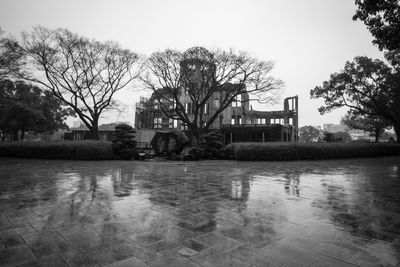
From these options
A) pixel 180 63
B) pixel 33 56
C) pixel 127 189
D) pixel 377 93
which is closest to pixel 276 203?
pixel 127 189

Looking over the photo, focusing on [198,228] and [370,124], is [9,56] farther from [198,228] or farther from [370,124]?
[370,124]

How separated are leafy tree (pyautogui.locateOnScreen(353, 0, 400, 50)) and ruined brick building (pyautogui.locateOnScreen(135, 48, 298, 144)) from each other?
47.7ft

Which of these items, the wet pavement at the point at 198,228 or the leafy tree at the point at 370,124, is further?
the leafy tree at the point at 370,124

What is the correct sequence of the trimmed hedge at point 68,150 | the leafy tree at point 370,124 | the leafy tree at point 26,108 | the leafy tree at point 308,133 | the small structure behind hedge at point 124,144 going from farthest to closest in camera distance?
the leafy tree at point 308,133 → the leafy tree at point 370,124 → the leafy tree at point 26,108 → the small structure behind hedge at point 124,144 → the trimmed hedge at point 68,150

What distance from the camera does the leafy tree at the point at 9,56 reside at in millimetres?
17078

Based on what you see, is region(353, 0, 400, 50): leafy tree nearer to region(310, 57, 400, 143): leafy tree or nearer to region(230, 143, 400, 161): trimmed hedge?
region(230, 143, 400, 161): trimmed hedge

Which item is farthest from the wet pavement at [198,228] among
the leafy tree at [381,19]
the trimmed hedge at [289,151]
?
the trimmed hedge at [289,151]

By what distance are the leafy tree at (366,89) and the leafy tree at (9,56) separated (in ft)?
93.8

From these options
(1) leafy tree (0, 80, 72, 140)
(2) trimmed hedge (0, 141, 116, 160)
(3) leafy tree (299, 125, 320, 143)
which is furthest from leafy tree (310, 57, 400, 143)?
(3) leafy tree (299, 125, 320, 143)

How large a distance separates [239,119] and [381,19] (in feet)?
105

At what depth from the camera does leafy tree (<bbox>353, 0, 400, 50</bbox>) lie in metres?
8.24

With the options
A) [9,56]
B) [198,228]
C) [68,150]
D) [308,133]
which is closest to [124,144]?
[68,150]

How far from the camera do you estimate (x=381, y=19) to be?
8.80 m

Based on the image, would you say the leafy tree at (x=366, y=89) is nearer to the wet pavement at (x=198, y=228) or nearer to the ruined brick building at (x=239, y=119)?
the ruined brick building at (x=239, y=119)
